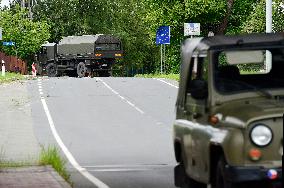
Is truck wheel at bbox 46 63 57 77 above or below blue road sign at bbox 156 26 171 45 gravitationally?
below

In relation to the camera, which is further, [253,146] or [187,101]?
[187,101]

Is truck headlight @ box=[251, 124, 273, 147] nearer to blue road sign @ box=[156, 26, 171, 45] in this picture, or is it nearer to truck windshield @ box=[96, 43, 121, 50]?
blue road sign @ box=[156, 26, 171, 45]

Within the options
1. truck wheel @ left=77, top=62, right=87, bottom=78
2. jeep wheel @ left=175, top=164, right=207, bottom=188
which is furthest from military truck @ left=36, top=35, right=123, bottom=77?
jeep wheel @ left=175, top=164, right=207, bottom=188

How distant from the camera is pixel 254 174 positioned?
973 cm

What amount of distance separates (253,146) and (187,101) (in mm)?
2602

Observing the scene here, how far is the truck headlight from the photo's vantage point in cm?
971

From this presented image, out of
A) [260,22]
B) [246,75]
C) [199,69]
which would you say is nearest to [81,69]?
[260,22]

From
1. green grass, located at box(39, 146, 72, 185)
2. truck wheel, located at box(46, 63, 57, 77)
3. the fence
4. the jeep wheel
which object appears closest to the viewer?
the jeep wheel

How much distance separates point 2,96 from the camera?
4475 centimetres

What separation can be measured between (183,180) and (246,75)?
1601 mm

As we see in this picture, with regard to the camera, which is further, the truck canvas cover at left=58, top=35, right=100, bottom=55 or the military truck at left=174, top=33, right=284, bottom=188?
the truck canvas cover at left=58, top=35, right=100, bottom=55

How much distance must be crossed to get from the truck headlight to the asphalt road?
20.5 feet

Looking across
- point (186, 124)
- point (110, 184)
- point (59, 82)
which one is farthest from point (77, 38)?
point (186, 124)

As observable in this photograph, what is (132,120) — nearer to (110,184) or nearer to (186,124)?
(110,184)
